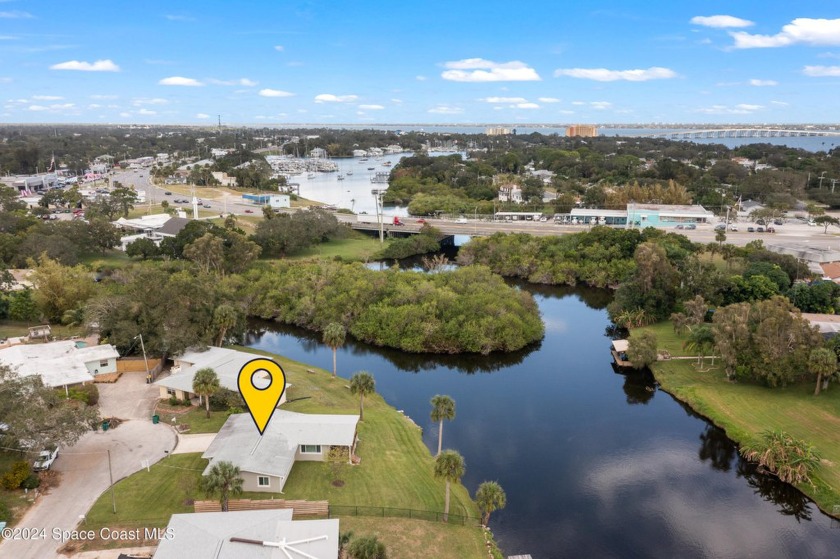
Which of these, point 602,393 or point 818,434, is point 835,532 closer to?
point 818,434

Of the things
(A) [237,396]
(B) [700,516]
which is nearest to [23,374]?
(A) [237,396]

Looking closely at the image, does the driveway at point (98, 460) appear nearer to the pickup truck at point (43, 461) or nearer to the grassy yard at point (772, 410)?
the pickup truck at point (43, 461)

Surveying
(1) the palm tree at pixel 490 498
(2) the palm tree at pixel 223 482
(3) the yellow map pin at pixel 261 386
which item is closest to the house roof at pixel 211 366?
(3) the yellow map pin at pixel 261 386

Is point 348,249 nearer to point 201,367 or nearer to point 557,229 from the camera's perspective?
point 557,229

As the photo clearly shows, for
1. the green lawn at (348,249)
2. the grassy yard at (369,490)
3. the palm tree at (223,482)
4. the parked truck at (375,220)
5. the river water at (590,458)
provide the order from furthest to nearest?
the parked truck at (375,220) → the green lawn at (348,249) → the river water at (590,458) → the grassy yard at (369,490) → the palm tree at (223,482)

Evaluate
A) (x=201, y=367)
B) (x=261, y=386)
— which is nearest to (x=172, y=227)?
(x=201, y=367)

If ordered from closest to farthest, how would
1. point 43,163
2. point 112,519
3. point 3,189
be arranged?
1. point 112,519
2. point 3,189
3. point 43,163
